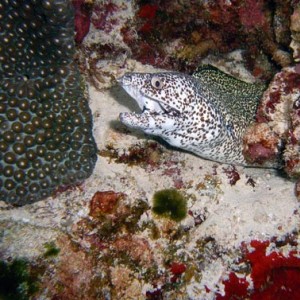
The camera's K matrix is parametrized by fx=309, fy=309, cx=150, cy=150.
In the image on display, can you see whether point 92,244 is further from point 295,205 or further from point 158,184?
point 295,205

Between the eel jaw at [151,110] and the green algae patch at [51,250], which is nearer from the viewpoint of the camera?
the green algae patch at [51,250]

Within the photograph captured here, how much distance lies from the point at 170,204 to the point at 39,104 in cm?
244

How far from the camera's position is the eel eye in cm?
433

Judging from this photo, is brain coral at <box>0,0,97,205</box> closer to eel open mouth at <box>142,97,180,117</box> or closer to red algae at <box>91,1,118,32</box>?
eel open mouth at <box>142,97,180,117</box>

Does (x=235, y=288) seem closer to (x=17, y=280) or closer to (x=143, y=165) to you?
(x=143, y=165)

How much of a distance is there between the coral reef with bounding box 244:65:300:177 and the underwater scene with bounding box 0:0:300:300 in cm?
2

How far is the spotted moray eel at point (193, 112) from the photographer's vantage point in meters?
4.36

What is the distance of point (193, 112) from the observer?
4.61m

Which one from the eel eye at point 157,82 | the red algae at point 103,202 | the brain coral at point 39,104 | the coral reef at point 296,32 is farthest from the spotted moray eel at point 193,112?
the coral reef at point 296,32

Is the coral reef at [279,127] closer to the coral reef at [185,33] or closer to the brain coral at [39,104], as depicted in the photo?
the coral reef at [185,33]

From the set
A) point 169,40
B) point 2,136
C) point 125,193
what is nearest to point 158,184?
point 125,193

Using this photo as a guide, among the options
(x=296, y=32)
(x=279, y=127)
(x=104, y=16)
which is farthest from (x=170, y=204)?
(x=104, y=16)

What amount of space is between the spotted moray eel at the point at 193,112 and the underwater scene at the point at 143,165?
0.02 meters

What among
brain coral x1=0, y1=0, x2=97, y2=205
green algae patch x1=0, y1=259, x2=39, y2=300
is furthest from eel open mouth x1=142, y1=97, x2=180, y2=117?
green algae patch x1=0, y1=259, x2=39, y2=300
